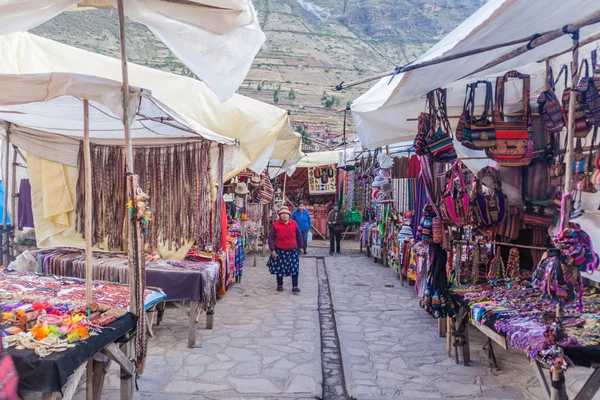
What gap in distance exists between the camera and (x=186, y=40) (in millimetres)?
2920

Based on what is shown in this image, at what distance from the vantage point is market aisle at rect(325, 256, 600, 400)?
4078 mm

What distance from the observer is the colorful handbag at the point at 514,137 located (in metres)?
4.09

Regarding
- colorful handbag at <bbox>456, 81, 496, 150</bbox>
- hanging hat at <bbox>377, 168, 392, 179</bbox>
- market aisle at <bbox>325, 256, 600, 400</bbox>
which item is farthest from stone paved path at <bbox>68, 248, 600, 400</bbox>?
hanging hat at <bbox>377, 168, 392, 179</bbox>

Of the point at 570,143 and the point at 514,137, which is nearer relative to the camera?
the point at 570,143

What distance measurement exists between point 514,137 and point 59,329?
383 cm

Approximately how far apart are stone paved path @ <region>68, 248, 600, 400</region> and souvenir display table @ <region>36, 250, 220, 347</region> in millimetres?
434

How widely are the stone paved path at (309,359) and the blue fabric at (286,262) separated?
0.63 meters

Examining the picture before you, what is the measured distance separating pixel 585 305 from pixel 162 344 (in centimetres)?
424

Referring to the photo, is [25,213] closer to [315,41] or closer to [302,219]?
[302,219]

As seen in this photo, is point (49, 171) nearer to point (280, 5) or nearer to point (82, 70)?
point (82, 70)

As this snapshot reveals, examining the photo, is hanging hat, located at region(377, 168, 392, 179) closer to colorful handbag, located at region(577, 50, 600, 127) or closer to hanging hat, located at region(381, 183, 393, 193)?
hanging hat, located at region(381, 183, 393, 193)

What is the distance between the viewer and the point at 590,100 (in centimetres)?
297

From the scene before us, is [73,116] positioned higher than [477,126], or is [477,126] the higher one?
[73,116]

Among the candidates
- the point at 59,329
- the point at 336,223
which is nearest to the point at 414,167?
the point at 336,223
